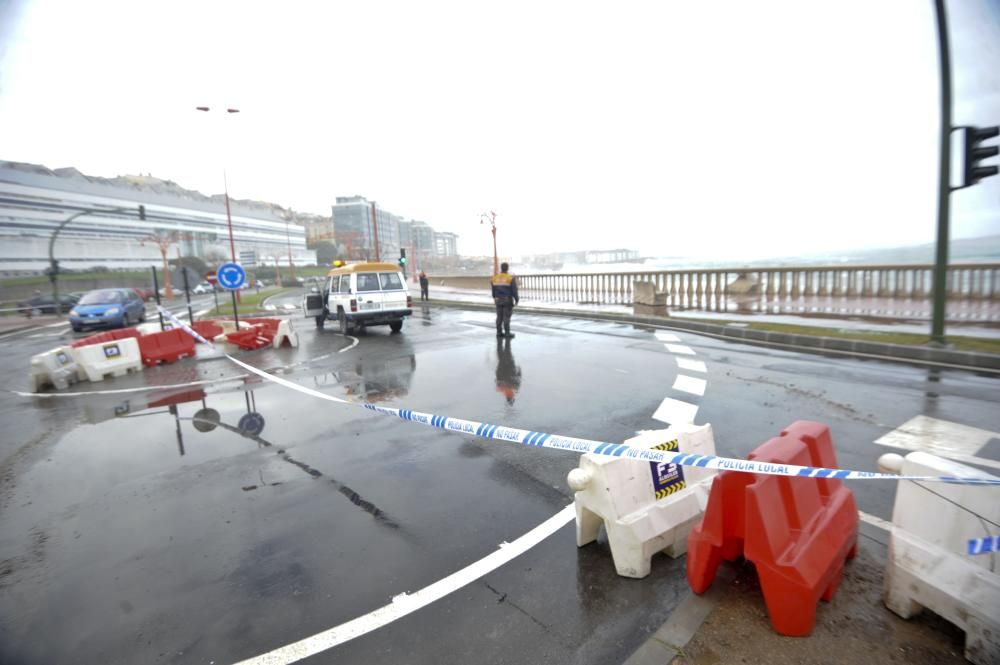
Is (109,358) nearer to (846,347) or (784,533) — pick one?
(784,533)

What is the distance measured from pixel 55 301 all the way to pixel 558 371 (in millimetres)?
36314

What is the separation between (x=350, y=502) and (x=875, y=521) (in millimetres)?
3987

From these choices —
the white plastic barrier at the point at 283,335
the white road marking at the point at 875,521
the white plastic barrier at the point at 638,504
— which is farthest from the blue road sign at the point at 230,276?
the white road marking at the point at 875,521

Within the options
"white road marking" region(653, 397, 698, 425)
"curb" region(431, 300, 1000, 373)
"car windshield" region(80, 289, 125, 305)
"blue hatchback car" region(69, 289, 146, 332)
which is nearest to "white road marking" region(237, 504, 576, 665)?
"white road marking" region(653, 397, 698, 425)

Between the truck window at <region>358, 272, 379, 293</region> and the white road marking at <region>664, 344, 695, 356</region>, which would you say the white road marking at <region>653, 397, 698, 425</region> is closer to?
the white road marking at <region>664, 344, 695, 356</region>

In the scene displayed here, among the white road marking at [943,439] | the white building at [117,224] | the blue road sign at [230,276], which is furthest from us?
the white building at [117,224]

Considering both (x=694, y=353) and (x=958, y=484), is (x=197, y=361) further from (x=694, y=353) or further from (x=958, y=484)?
(x=958, y=484)

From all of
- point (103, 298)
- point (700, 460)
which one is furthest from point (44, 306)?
point (700, 460)

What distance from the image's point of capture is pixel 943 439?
16.2ft

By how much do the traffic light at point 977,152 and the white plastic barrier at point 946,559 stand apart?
360 inches

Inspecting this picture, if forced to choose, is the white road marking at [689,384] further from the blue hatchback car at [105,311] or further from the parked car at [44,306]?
the parked car at [44,306]

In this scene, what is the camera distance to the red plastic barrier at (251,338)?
493 inches

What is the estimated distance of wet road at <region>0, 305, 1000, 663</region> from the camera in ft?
8.75

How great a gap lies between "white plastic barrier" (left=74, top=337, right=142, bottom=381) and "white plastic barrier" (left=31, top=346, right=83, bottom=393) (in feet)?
0.57
